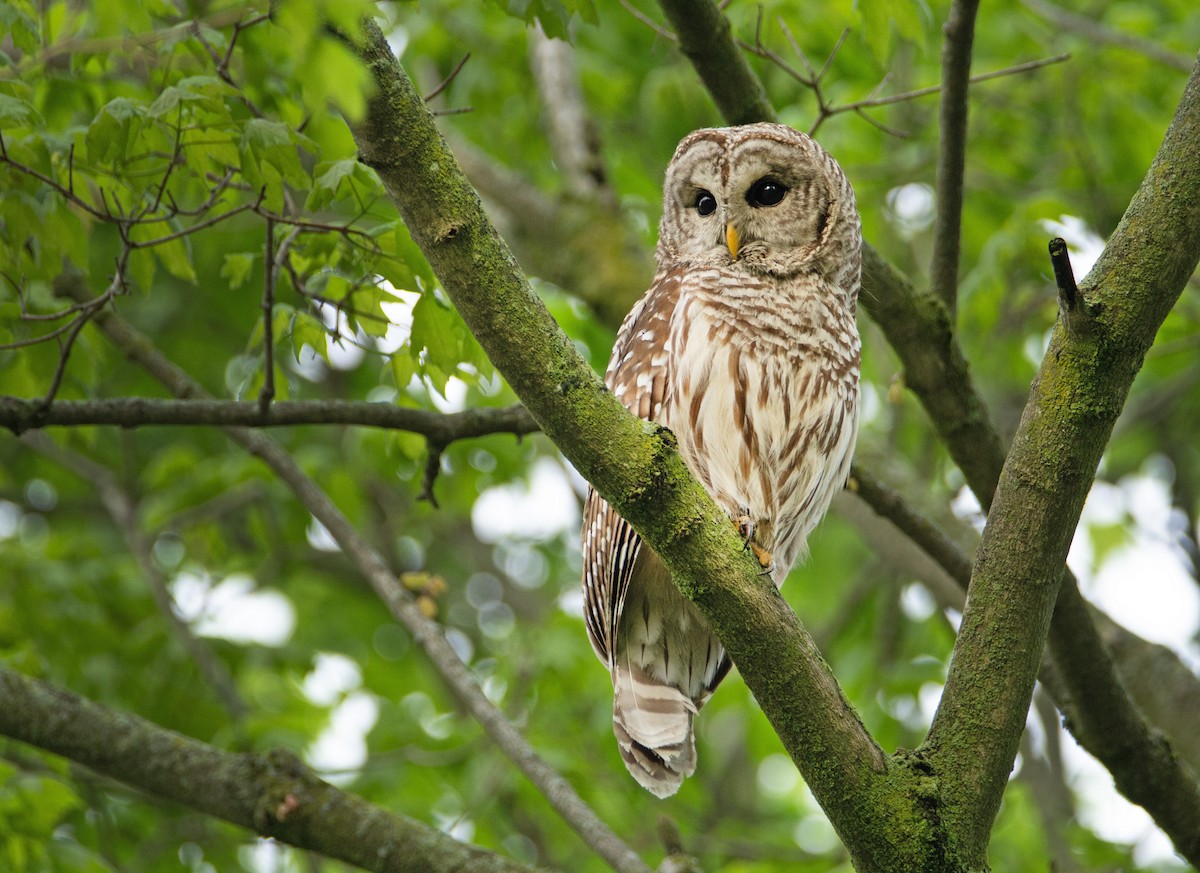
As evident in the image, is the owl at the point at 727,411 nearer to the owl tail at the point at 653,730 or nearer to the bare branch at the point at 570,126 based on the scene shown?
the owl tail at the point at 653,730

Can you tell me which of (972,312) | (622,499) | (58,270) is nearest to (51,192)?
(58,270)

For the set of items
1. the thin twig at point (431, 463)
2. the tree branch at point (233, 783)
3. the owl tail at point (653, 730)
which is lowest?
the tree branch at point (233, 783)

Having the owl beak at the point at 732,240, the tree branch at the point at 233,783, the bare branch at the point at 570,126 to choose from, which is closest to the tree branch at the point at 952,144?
the owl beak at the point at 732,240

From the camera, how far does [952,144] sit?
361 cm

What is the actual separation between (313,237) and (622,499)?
1.48 meters

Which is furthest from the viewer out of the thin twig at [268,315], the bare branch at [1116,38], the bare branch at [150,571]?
the bare branch at [150,571]

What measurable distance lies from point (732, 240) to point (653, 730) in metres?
1.54

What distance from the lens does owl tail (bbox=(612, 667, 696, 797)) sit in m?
3.57

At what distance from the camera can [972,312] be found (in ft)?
17.9

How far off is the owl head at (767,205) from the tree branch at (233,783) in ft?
6.41

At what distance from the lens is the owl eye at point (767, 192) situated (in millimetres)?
4102

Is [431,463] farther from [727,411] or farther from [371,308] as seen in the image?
[727,411]

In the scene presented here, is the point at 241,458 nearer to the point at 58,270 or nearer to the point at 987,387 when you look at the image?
the point at 58,270

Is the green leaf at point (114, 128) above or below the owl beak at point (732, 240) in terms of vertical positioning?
below
